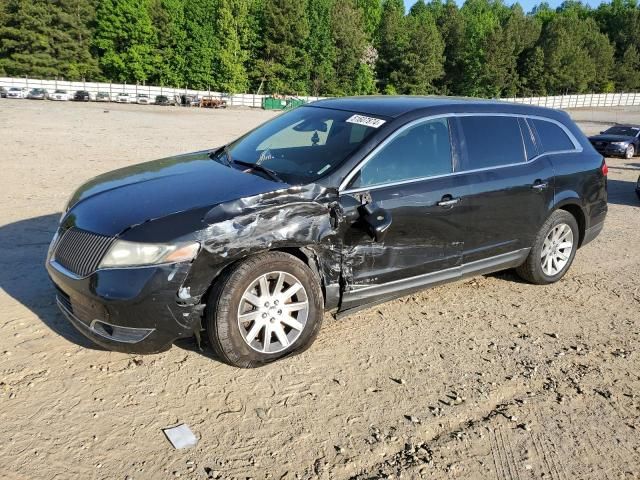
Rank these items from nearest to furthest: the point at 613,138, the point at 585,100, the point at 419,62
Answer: the point at 613,138, the point at 419,62, the point at 585,100

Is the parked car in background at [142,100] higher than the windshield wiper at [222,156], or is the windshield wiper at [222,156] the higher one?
the windshield wiper at [222,156]

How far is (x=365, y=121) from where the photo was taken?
438cm

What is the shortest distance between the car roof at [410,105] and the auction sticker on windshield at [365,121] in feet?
0.31

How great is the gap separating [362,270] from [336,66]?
83778mm

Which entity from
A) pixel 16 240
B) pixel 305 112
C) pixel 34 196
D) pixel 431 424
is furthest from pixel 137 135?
pixel 431 424

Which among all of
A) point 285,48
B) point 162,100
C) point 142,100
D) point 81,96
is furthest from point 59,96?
point 285,48

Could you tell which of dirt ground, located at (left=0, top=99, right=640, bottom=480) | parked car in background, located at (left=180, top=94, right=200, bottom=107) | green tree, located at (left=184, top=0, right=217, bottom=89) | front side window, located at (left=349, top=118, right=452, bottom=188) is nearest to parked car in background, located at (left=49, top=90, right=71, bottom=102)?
parked car in background, located at (left=180, top=94, right=200, bottom=107)

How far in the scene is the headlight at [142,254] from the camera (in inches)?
129

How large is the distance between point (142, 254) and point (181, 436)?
1.08 meters

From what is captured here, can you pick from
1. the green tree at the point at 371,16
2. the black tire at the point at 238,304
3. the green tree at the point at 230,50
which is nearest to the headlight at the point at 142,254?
the black tire at the point at 238,304

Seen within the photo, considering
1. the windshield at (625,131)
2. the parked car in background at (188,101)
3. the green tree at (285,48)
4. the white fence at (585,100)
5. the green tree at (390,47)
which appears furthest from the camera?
the green tree at (390,47)

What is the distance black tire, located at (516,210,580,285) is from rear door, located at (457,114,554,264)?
0.11 m

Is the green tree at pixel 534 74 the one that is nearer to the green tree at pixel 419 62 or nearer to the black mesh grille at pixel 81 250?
the green tree at pixel 419 62

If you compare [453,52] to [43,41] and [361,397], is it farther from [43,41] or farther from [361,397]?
[361,397]
